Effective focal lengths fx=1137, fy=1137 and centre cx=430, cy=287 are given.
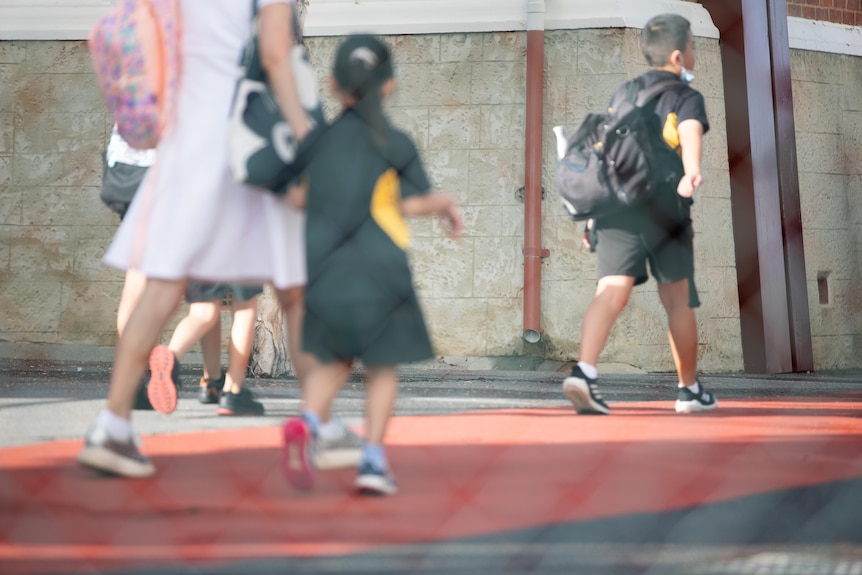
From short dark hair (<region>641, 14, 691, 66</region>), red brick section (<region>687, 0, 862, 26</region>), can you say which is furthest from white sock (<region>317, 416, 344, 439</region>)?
red brick section (<region>687, 0, 862, 26</region>)

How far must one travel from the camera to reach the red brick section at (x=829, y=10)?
5.05 metres

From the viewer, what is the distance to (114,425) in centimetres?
157

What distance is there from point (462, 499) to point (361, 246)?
1.15 feet

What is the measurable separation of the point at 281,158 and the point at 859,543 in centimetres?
86

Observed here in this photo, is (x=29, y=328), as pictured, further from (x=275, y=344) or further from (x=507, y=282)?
(x=507, y=282)

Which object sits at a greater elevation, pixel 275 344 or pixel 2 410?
pixel 275 344

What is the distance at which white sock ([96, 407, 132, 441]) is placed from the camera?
157cm

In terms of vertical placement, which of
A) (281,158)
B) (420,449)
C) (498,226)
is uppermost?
(498,226)

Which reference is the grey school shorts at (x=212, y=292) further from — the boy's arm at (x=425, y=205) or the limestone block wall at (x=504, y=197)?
the limestone block wall at (x=504, y=197)

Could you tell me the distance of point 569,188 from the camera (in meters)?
2.51

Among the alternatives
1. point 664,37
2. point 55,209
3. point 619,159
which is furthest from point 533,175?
point 55,209

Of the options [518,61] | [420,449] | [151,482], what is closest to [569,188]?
[420,449]

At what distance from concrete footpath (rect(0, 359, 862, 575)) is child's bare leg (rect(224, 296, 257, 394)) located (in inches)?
3.3

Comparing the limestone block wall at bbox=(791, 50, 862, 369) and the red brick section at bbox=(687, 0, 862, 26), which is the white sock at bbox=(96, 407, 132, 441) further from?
the red brick section at bbox=(687, 0, 862, 26)
